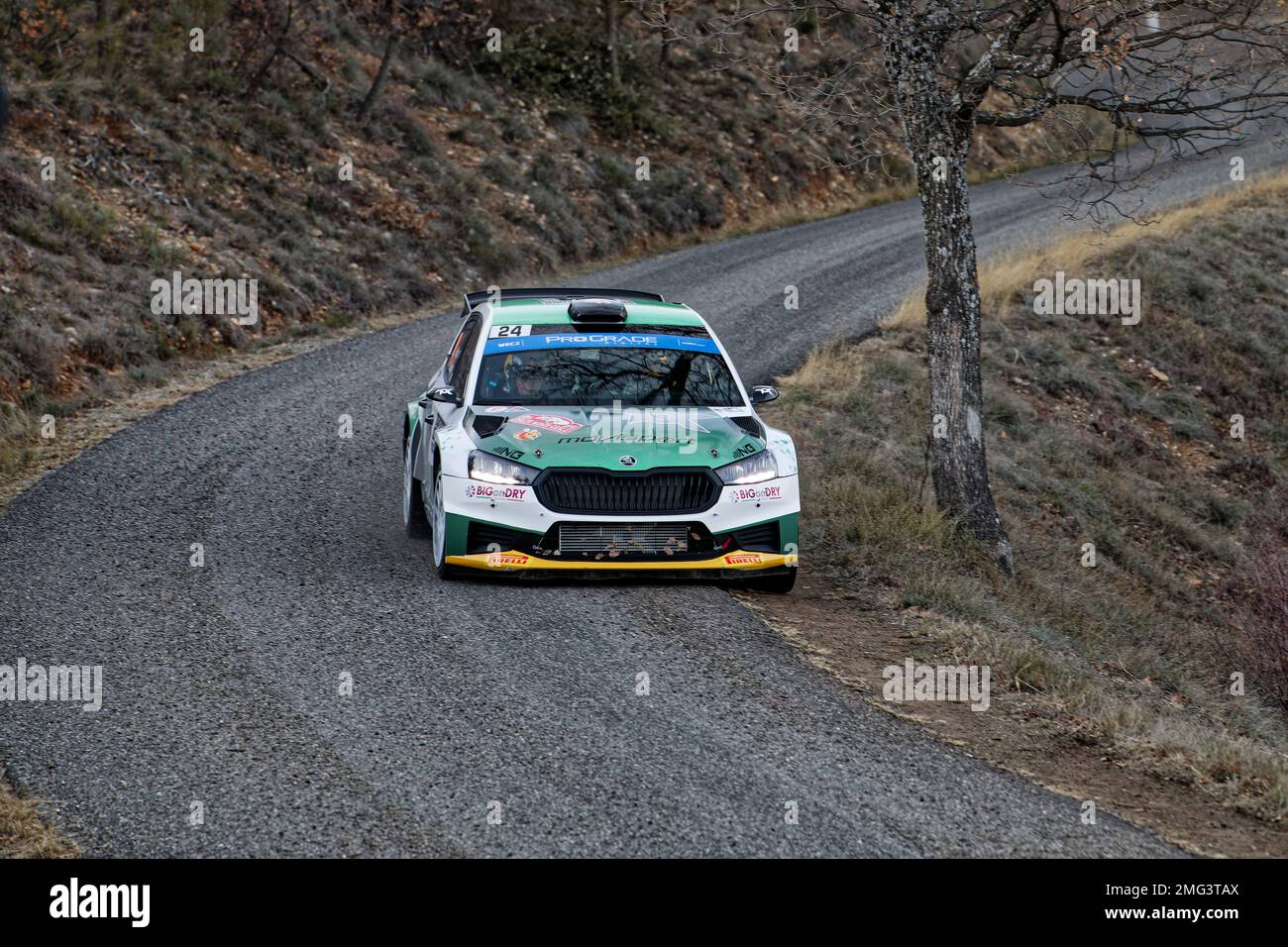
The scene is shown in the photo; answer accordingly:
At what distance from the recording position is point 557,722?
254 inches

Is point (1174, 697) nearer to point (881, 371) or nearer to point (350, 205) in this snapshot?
point (881, 371)

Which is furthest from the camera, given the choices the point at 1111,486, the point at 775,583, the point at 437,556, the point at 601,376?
the point at 1111,486

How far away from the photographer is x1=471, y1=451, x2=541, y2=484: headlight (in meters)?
8.14

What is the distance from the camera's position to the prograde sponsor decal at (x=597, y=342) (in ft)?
30.4

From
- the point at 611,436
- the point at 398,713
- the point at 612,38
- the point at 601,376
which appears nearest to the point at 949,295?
the point at 601,376

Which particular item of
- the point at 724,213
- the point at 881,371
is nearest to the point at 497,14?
the point at 724,213

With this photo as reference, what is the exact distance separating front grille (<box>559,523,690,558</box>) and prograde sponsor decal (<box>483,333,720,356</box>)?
65.6 inches

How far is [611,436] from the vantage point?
27.5 ft

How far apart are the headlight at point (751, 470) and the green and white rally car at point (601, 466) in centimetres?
1

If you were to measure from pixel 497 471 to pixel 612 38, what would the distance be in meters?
22.1

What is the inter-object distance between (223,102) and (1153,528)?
15.5 meters

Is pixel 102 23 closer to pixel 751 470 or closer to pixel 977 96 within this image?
pixel 977 96

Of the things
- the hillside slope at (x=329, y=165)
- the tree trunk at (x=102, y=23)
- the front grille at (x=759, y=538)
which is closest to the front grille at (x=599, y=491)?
the front grille at (x=759, y=538)

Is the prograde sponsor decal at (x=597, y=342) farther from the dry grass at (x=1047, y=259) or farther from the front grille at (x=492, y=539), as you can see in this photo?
the dry grass at (x=1047, y=259)
